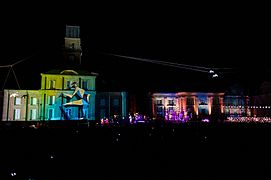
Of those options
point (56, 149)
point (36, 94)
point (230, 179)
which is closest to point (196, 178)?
point (230, 179)

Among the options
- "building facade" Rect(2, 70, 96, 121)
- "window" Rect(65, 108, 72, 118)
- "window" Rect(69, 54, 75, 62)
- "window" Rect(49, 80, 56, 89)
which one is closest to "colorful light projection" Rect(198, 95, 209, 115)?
"building facade" Rect(2, 70, 96, 121)

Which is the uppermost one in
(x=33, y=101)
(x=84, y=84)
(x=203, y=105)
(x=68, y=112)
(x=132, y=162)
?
(x=84, y=84)

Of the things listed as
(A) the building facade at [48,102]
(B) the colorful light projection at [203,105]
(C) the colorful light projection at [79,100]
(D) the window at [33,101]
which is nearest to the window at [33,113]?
(A) the building facade at [48,102]

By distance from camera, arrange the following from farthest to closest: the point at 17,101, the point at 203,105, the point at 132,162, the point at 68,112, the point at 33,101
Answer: the point at 203,105 < the point at 33,101 < the point at 17,101 < the point at 68,112 < the point at 132,162

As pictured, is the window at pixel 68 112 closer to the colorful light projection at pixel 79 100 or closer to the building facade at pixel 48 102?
the building facade at pixel 48 102

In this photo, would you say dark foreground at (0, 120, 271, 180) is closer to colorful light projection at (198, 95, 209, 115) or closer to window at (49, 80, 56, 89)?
window at (49, 80, 56, 89)

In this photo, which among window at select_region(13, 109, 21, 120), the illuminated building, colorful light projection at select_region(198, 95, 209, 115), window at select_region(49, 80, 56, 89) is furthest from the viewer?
colorful light projection at select_region(198, 95, 209, 115)

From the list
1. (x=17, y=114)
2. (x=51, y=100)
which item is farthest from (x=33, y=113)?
(x=51, y=100)

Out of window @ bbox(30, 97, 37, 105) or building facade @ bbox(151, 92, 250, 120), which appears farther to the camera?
building facade @ bbox(151, 92, 250, 120)

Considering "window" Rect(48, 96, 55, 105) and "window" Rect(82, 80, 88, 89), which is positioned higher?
"window" Rect(82, 80, 88, 89)

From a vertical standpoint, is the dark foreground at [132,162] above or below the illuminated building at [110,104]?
below

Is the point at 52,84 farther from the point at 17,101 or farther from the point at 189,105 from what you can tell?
the point at 189,105

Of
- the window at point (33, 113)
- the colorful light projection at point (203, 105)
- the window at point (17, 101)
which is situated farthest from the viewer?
the colorful light projection at point (203, 105)

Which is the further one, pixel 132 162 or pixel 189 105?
pixel 189 105
